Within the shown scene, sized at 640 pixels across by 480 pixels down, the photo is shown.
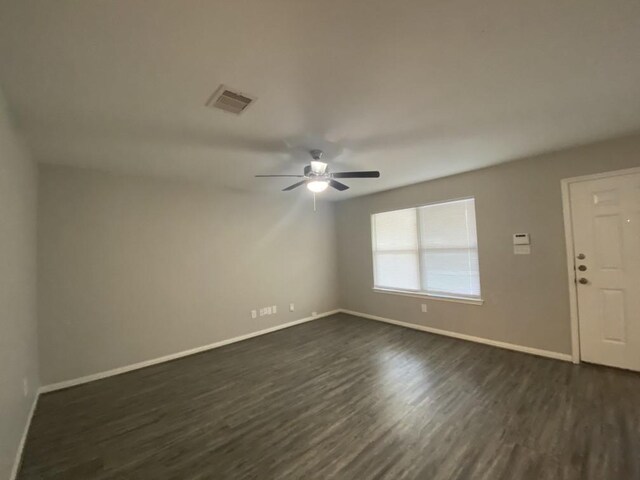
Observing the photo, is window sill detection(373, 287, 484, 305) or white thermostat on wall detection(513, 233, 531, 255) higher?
white thermostat on wall detection(513, 233, 531, 255)

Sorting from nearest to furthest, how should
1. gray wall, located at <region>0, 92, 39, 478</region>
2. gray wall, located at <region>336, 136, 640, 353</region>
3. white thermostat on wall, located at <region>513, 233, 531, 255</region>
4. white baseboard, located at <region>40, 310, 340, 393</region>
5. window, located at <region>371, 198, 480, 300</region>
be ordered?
gray wall, located at <region>0, 92, 39, 478</region> → white baseboard, located at <region>40, 310, 340, 393</region> → gray wall, located at <region>336, 136, 640, 353</region> → white thermostat on wall, located at <region>513, 233, 531, 255</region> → window, located at <region>371, 198, 480, 300</region>

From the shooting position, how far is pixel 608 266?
2.87 meters

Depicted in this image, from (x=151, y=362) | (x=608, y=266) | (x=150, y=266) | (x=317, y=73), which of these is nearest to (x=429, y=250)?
→ (x=608, y=266)

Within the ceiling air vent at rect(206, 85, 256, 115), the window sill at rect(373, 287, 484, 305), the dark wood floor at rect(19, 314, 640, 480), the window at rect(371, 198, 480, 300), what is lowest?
the dark wood floor at rect(19, 314, 640, 480)

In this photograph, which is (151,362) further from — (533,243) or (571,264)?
(571,264)

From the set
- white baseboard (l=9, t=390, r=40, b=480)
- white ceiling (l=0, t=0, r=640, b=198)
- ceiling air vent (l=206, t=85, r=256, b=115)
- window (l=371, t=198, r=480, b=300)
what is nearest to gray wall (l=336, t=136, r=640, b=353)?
window (l=371, t=198, r=480, b=300)

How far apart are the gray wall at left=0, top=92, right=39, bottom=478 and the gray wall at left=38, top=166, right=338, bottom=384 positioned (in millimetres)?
292

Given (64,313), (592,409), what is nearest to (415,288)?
(592,409)

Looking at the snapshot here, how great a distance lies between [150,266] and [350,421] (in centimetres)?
313

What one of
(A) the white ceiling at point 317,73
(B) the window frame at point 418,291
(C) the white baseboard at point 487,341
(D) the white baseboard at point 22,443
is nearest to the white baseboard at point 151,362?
(D) the white baseboard at point 22,443

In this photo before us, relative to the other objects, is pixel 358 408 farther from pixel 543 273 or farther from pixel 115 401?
pixel 543 273

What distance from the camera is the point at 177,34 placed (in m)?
1.32

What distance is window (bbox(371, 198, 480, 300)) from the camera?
13.0 ft

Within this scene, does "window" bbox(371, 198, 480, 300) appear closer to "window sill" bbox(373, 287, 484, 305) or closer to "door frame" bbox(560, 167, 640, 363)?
"window sill" bbox(373, 287, 484, 305)
